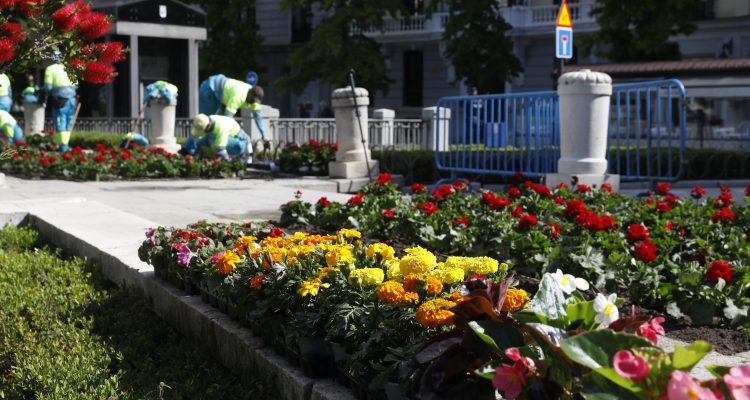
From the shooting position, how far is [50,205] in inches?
397

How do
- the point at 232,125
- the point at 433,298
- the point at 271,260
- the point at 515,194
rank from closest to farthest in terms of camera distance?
the point at 433,298 → the point at 271,260 → the point at 515,194 → the point at 232,125

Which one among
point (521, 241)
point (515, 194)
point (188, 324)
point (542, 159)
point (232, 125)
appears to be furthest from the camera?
point (232, 125)

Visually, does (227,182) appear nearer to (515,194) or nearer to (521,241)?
(515,194)

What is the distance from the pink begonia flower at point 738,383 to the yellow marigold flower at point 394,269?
6.86 ft

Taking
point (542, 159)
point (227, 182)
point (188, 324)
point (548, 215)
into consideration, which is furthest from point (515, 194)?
point (227, 182)

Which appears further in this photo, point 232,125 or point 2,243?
point 232,125

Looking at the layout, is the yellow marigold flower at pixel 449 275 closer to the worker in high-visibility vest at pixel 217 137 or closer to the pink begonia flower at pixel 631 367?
the pink begonia flower at pixel 631 367

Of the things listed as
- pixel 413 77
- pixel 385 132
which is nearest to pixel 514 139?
pixel 385 132

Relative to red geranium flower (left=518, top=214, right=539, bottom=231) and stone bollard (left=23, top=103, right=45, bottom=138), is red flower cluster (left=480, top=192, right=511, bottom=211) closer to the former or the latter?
red geranium flower (left=518, top=214, right=539, bottom=231)

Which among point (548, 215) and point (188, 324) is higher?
point (548, 215)

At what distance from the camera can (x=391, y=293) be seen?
140 inches

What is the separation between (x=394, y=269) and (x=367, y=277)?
27 centimetres

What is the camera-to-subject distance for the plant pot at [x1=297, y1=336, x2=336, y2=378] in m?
3.81

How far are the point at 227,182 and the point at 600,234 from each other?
33.9 feet
